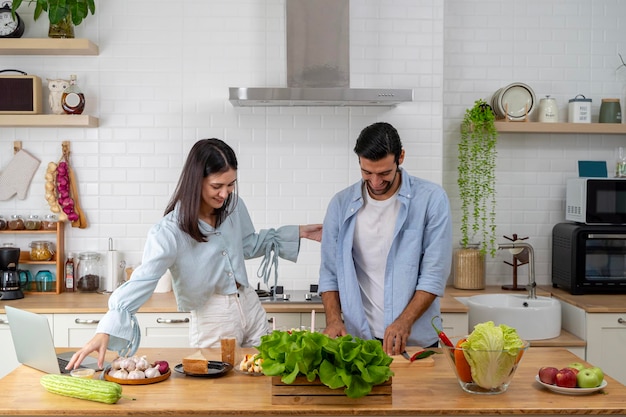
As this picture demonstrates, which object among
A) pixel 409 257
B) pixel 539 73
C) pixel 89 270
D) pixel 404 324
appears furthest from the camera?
pixel 539 73

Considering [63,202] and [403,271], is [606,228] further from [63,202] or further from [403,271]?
[63,202]

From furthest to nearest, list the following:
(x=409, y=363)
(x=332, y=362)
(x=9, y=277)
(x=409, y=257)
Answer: (x=9, y=277)
(x=409, y=257)
(x=409, y=363)
(x=332, y=362)

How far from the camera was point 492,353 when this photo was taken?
263cm

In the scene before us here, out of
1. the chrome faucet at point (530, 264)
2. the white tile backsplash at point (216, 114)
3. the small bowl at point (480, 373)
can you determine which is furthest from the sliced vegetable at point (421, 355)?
the white tile backsplash at point (216, 114)

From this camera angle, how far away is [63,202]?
5.15 metres

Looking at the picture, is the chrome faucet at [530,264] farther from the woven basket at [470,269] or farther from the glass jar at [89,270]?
the glass jar at [89,270]

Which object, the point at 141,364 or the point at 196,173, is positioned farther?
the point at 196,173

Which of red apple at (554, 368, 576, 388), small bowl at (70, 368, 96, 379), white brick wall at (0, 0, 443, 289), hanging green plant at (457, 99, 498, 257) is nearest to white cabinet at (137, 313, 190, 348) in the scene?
white brick wall at (0, 0, 443, 289)

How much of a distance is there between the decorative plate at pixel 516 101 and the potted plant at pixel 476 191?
109mm

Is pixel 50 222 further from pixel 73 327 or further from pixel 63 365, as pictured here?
pixel 63 365

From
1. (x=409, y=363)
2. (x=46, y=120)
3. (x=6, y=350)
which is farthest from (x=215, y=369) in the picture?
(x=46, y=120)

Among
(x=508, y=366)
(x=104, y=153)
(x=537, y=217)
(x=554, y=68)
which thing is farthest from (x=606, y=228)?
(x=104, y=153)

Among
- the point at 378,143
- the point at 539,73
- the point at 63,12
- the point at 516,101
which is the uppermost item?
the point at 63,12

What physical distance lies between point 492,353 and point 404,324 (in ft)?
2.36
